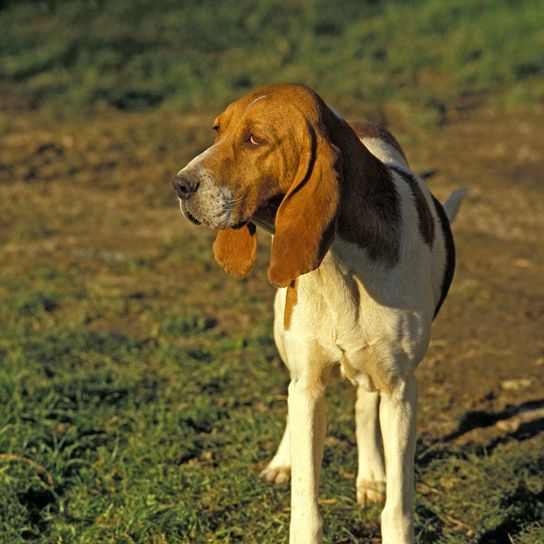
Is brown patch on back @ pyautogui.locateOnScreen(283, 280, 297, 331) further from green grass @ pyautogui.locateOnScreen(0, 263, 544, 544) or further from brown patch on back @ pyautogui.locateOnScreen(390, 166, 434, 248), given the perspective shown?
green grass @ pyautogui.locateOnScreen(0, 263, 544, 544)

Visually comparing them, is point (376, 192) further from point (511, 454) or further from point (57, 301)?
point (57, 301)

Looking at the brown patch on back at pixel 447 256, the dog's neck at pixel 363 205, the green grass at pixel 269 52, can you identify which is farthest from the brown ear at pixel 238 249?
the green grass at pixel 269 52

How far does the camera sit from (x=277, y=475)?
428 cm

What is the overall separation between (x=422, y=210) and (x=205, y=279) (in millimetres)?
3088

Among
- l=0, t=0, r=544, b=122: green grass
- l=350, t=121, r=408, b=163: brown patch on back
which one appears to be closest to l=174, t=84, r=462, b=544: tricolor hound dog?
l=350, t=121, r=408, b=163: brown patch on back

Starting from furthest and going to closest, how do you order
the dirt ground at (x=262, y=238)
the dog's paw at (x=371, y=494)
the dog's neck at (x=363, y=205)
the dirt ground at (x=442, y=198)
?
the dirt ground at (x=442, y=198)
the dirt ground at (x=262, y=238)
the dog's paw at (x=371, y=494)
the dog's neck at (x=363, y=205)

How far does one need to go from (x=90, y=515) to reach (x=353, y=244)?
1511mm

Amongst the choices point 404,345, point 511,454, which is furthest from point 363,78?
point 404,345

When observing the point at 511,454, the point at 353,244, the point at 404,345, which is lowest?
the point at 511,454

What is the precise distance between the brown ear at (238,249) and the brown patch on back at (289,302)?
0.15m

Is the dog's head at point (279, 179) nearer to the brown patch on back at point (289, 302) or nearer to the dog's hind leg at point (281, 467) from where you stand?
the brown patch on back at point (289, 302)

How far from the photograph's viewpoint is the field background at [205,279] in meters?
4.15

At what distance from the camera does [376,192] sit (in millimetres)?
3334

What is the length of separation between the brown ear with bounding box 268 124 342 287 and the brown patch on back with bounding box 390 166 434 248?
1.94 feet
